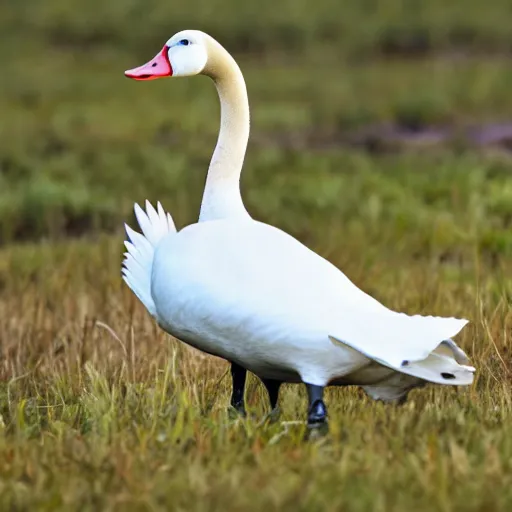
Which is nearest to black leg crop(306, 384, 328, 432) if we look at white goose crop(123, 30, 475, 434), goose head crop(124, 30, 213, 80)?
white goose crop(123, 30, 475, 434)

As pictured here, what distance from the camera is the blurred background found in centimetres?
1148

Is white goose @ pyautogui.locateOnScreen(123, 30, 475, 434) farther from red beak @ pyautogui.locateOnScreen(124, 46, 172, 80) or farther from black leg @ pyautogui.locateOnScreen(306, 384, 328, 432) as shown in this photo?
red beak @ pyautogui.locateOnScreen(124, 46, 172, 80)

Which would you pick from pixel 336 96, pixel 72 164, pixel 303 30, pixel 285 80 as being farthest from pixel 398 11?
pixel 72 164

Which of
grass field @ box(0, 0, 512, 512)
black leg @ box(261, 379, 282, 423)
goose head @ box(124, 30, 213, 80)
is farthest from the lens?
goose head @ box(124, 30, 213, 80)

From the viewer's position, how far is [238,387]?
470cm

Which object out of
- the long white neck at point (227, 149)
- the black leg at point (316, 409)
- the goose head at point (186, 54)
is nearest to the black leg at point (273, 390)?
the black leg at point (316, 409)

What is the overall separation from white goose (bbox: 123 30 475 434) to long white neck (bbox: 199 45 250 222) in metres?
0.24

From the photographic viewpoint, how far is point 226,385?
523 cm

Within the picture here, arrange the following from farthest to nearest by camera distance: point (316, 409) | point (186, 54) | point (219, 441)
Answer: point (186, 54), point (316, 409), point (219, 441)

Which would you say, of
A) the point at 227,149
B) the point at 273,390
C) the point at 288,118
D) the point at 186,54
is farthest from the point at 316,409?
the point at 288,118

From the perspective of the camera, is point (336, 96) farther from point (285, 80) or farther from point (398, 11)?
point (398, 11)

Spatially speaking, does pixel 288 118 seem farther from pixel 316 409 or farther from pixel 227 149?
pixel 316 409

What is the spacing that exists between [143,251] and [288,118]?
14.1 m

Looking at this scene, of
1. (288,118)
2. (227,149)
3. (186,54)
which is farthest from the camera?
(288,118)
